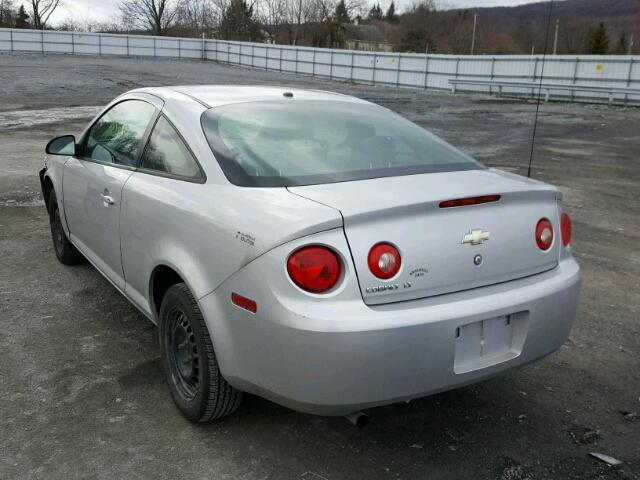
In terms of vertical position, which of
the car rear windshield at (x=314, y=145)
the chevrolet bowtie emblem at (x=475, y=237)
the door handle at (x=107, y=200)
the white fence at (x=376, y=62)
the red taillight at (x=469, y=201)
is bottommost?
the door handle at (x=107, y=200)

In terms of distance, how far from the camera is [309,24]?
271 ft

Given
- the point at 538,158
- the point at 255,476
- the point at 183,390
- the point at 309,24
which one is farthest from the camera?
the point at 309,24

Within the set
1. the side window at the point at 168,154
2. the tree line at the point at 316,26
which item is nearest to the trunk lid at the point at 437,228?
the side window at the point at 168,154

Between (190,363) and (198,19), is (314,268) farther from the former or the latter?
(198,19)

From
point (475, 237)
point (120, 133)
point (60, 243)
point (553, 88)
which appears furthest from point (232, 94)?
point (553, 88)

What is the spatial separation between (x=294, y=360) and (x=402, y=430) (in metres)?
0.89

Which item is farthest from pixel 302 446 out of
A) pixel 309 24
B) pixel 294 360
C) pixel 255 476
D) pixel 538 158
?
pixel 309 24

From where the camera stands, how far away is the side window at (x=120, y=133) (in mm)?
3646

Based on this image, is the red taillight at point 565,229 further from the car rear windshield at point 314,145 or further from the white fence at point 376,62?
the white fence at point 376,62

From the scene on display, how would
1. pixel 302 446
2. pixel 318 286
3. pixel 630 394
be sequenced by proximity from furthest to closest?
pixel 630 394 → pixel 302 446 → pixel 318 286

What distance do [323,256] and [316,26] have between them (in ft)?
277

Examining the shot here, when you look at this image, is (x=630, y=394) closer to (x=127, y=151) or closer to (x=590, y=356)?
(x=590, y=356)

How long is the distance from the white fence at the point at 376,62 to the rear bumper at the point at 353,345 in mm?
26164

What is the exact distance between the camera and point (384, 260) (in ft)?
7.85
